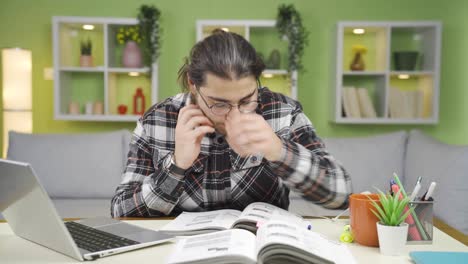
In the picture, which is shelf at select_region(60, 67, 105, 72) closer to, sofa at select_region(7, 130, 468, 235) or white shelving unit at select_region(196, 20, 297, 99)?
sofa at select_region(7, 130, 468, 235)

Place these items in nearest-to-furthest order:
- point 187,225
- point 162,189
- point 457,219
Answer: point 187,225 < point 162,189 < point 457,219

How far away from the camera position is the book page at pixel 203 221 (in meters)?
1.17

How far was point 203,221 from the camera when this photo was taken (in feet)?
4.10

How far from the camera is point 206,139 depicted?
159cm

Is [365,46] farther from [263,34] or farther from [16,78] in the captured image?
[16,78]

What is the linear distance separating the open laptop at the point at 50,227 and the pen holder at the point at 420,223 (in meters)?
0.54

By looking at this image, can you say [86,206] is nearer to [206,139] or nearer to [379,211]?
[206,139]

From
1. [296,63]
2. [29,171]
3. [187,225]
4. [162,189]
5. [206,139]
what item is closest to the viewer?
[29,171]

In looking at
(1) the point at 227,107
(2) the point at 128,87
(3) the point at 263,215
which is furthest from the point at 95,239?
(2) the point at 128,87

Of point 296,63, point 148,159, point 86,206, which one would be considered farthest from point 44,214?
point 296,63

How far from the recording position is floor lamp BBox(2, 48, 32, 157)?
3816 millimetres

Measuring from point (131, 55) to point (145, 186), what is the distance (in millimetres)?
2369

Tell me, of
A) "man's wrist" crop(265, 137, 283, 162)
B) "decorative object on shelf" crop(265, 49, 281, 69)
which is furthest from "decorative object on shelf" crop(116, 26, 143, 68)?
"man's wrist" crop(265, 137, 283, 162)

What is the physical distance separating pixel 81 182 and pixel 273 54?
5.30 ft
